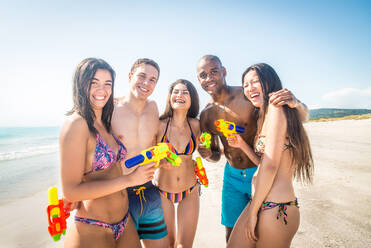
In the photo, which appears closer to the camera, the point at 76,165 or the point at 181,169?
the point at 76,165

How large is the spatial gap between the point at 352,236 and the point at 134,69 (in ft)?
19.4

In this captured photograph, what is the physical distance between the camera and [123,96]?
3.90 meters

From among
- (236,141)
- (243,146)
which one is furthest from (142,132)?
(243,146)

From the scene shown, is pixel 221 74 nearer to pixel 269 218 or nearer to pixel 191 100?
pixel 191 100

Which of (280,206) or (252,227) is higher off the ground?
(280,206)

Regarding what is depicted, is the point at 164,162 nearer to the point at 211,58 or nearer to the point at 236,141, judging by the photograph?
the point at 236,141

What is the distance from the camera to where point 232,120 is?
438 centimetres

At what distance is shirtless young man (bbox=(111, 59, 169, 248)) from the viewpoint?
295cm

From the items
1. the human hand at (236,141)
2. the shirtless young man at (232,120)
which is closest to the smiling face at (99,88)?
the human hand at (236,141)

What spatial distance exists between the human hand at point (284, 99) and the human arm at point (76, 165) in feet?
6.82

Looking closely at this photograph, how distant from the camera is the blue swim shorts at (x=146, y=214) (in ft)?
9.61

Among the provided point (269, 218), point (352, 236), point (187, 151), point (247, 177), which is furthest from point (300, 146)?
point (352, 236)

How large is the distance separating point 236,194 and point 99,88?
129 inches

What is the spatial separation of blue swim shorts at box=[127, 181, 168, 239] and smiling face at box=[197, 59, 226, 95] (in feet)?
8.86
